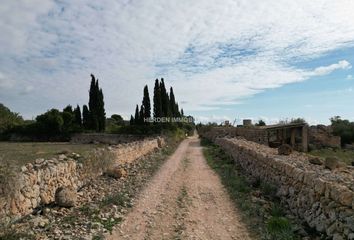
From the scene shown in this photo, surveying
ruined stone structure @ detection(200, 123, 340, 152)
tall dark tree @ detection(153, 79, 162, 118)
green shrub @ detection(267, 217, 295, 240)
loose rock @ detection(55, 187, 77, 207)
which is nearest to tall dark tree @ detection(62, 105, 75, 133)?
tall dark tree @ detection(153, 79, 162, 118)

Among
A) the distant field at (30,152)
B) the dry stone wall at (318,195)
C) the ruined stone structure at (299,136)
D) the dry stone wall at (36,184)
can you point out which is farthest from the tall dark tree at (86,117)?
the dry stone wall at (318,195)

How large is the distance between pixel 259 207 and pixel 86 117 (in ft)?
155

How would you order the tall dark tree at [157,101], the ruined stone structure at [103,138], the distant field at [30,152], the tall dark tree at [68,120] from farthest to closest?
the tall dark tree at [68,120] < the tall dark tree at [157,101] < the ruined stone structure at [103,138] < the distant field at [30,152]

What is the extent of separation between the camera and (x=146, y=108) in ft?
170

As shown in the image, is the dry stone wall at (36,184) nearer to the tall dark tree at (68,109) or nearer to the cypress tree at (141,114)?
the cypress tree at (141,114)

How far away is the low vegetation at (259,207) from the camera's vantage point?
23.1ft

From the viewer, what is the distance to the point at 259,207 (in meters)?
8.91

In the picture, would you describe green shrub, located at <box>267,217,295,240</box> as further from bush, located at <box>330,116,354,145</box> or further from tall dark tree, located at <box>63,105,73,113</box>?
tall dark tree, located at <box>63,105,73,113</box>

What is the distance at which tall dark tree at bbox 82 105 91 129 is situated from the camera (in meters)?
52.6

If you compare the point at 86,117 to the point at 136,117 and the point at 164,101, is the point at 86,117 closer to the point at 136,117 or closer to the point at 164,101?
the point at 136,117

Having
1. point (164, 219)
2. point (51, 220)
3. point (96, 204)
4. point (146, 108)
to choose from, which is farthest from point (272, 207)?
point (146, 108)

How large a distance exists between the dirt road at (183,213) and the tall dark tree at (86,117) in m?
41.1

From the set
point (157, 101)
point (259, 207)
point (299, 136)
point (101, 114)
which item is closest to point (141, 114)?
point (157, 101)

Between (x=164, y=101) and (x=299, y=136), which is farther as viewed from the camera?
(x=164, y=101)
